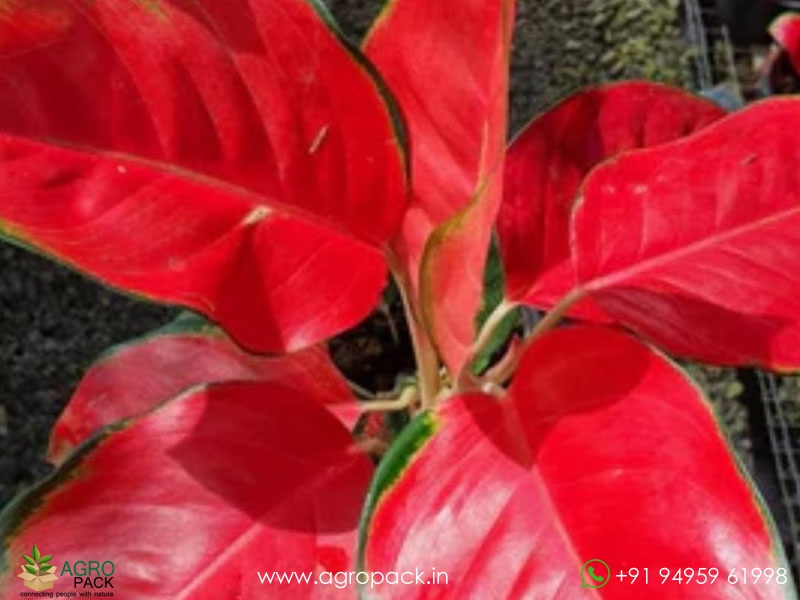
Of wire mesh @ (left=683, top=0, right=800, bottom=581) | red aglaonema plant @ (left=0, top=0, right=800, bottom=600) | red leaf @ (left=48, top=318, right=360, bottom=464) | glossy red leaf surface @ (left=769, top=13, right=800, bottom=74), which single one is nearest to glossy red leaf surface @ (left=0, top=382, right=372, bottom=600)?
red aglaonema plant @ (left=0, top=0, right=800, bottom=600)

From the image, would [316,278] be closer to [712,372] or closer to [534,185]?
[534,185]

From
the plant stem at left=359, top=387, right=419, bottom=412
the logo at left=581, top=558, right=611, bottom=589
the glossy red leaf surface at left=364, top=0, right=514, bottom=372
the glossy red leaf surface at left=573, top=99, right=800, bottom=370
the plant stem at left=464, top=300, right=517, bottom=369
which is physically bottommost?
the plant stem at left=359, top=387, right=419, bottom=412

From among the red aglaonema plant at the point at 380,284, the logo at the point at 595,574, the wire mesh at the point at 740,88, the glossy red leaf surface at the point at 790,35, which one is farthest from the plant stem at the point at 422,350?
the glossy red leaf surface at the point at 790,35

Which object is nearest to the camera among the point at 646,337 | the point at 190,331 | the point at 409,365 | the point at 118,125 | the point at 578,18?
the point at 118,125

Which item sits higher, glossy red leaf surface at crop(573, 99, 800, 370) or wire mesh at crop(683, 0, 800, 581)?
glossy red leaf surface at crop(573, 99, 800, 370)

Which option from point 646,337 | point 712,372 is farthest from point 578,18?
point 646,337

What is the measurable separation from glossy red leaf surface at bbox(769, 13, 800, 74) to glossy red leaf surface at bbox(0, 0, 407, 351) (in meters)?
0.92

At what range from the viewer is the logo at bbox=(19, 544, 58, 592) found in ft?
2.13

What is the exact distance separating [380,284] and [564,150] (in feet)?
0.54

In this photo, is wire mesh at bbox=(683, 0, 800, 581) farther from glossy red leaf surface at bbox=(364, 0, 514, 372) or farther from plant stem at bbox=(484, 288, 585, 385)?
glossy red leaf surface at bbox=(364, 0, 514, 372)

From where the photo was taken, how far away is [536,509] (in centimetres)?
62

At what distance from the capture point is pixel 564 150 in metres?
0.79

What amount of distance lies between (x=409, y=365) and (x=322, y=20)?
51 cm

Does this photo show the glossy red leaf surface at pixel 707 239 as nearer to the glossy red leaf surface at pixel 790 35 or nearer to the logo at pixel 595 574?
the logo at pixel 595 574
